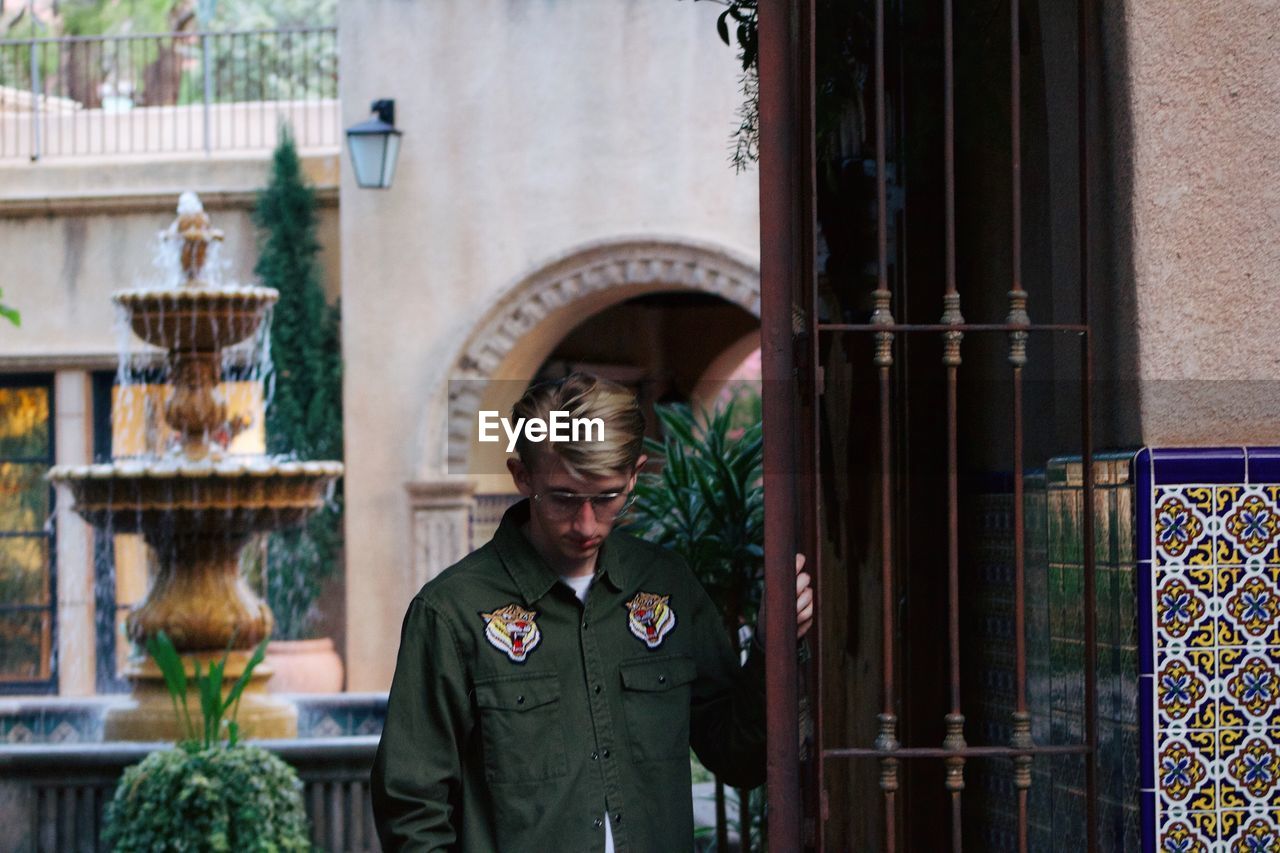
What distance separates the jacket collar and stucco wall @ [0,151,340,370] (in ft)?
32.2

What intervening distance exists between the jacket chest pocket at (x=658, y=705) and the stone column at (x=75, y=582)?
10482mm

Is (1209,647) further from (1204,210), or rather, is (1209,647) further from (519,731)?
(519,731)

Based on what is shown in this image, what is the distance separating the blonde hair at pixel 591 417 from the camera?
2576 mm

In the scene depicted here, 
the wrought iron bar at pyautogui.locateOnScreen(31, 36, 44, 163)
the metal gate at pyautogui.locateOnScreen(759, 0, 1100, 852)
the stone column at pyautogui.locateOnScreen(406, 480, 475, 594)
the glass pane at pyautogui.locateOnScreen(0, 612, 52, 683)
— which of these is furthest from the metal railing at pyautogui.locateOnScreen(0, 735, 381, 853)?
the wrought iron bar at pyautogui.locateOnScreen(31, 36, 44, 163)

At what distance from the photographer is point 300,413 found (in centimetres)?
1209

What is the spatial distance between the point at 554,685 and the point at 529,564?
188 mm

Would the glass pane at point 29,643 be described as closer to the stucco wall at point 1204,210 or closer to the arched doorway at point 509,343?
the arched doorway at point 509,343

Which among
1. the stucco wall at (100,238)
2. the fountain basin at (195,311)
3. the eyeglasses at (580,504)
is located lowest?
the eyeglasses at (580,504)

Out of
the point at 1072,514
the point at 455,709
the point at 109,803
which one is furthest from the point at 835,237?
the point at 109,803

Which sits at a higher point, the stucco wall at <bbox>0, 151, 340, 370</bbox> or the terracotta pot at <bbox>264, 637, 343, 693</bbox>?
the stucco wall at <bbox>0, 151, 340, 370</bbox>

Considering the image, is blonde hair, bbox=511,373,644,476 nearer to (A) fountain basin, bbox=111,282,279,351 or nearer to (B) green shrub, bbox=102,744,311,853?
(B) green shrub, bbox=102,744,311,853

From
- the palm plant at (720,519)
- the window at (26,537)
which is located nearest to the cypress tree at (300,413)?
the window at (26,537)

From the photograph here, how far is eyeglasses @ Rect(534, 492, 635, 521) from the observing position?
261 cm

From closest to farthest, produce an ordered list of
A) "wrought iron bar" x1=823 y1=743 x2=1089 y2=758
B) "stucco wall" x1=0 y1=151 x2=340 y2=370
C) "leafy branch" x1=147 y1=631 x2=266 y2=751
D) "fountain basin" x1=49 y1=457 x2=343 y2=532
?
"wrought iron bar" x1=823 y1=743 x2=1089 y2=758
"leafy branch" x1=147 y1=631 x2=266 y2=751
"fountain basin" x1=49 y1=457 x2=343 y2=532
"stucco wall" x1=0 y1=151 x2=340 y2=370
